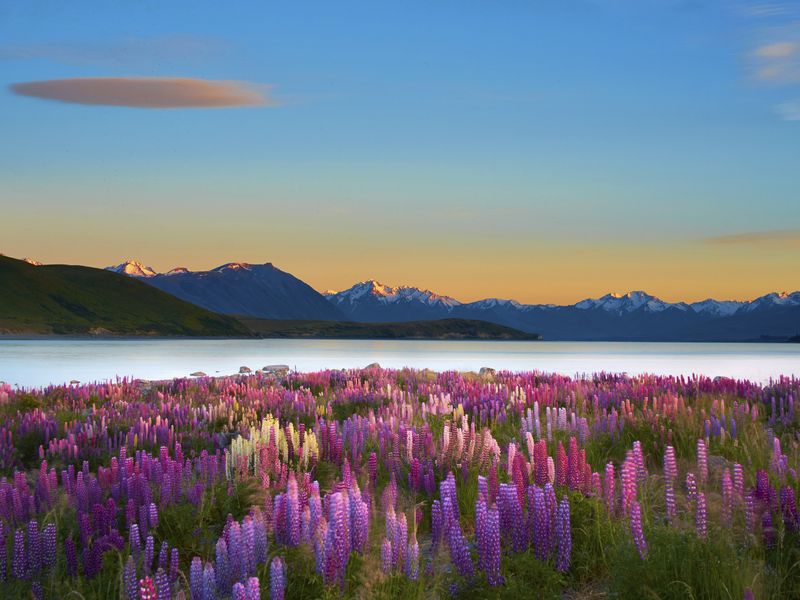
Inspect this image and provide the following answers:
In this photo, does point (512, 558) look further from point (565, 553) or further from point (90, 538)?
point (90, 538)

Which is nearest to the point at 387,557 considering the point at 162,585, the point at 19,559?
the point at 162,585

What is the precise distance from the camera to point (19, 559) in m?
5.16

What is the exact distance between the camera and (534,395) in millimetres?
13367

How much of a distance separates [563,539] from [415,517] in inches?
40.5

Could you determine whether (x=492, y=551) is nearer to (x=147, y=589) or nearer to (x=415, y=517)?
(x=415, y=517)

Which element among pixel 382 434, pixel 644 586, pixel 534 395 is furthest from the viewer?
pixel 534 395

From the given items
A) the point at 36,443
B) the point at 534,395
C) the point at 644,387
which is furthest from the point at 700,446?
the point at 36,443

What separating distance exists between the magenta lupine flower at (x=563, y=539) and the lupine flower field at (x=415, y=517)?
12mm

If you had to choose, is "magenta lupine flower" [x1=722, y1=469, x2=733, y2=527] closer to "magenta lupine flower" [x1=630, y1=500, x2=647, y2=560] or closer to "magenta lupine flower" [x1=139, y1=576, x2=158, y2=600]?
"magenta lupine flower" [x1=630, y1=500, x2=647, y2=560]

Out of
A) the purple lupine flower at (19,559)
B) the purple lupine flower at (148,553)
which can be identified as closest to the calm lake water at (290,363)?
the purple lupine flower at (148,553)

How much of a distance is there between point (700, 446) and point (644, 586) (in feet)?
6.61

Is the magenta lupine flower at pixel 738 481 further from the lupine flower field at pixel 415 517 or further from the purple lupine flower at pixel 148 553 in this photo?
the purple lupine flower at pixel 148 553

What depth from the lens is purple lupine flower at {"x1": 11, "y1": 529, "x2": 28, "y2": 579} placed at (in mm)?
5145

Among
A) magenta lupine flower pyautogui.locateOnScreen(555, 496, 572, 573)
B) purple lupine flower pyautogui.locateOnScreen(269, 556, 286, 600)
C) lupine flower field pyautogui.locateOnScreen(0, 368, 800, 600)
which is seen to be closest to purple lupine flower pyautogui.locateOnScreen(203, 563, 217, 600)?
lupine flower field pyautogui.locateOnScreen(0, 368, 800, 600)
